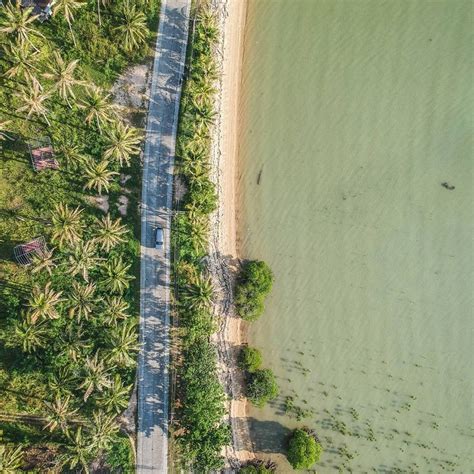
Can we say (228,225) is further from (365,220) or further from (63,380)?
(63,380)

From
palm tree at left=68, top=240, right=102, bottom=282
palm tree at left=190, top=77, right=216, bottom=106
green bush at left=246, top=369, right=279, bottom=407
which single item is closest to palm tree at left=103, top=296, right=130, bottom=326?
palm tree at left=68, top=240, right=102, bottom=282

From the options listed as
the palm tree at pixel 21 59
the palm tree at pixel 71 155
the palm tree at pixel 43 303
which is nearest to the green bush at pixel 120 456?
the palm tree at pixel 43 303

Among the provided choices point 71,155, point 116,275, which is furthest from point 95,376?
→ point 71,155

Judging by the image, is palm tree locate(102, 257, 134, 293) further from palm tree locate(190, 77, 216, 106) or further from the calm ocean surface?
palm tree locate(190, 77, 216, 106)

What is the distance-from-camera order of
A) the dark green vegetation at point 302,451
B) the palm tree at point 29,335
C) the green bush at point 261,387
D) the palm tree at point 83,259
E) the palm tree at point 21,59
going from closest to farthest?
the palm tree at point 21,59 < the palm tree at point 29,335 < the palm tree at point 83,259 < the dark green vegetation at point 302,451 < the green bush at point 261,387

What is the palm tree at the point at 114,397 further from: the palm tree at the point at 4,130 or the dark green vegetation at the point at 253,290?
the palm tree at the point at 4,130

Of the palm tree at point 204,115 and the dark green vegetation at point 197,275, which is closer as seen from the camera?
the dark green vegetation at point 197,275

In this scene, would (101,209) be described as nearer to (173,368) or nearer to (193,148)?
(193,148)
